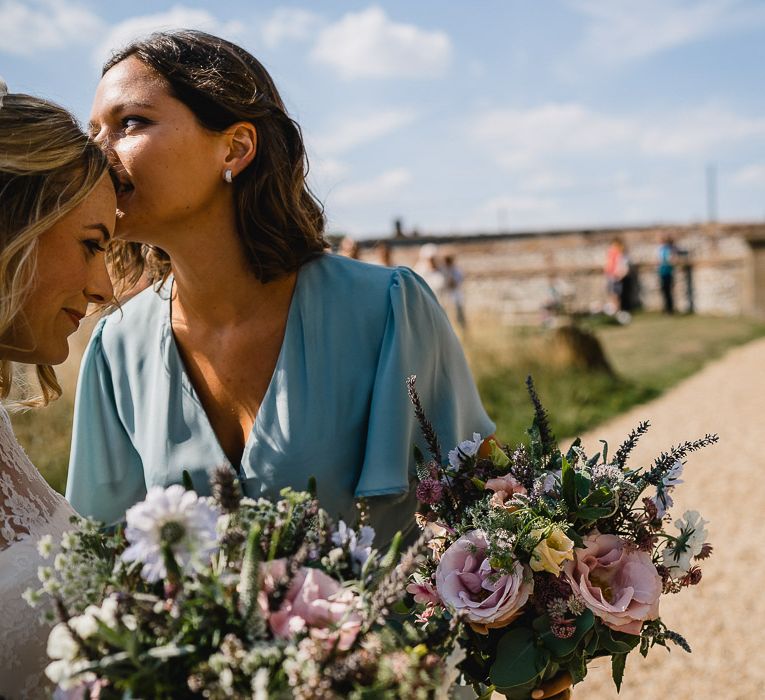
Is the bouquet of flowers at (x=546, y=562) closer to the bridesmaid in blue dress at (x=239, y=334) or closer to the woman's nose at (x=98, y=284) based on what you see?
the bridesmaid in blue dress at (x=239, y=334)

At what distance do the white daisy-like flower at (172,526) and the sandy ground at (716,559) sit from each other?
1.10 metres

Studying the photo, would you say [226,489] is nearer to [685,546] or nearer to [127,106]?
[685,546]

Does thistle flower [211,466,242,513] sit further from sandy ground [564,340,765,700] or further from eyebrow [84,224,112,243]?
sandy ground [564,340,765,700]

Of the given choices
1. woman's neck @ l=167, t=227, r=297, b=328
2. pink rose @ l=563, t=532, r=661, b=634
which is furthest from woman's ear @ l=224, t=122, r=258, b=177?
pink rose @ l=563, t=532, r=661, b=634

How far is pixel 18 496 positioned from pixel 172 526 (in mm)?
1001

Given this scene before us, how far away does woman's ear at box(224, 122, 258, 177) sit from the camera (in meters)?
2.42

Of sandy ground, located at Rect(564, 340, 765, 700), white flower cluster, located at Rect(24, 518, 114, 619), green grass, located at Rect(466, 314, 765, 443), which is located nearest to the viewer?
white flower cluster, located at Rect(24, 518, 114, 619)

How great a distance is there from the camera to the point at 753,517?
22.9ft

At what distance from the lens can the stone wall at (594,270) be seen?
21484 mm

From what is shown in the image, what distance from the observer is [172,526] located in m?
1.21

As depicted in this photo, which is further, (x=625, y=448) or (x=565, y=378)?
→ (x=565, y=378)

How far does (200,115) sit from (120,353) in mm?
812

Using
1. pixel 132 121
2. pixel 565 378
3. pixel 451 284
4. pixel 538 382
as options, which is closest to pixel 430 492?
pixel 132 121

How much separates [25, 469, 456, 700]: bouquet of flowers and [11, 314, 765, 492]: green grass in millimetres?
5538
